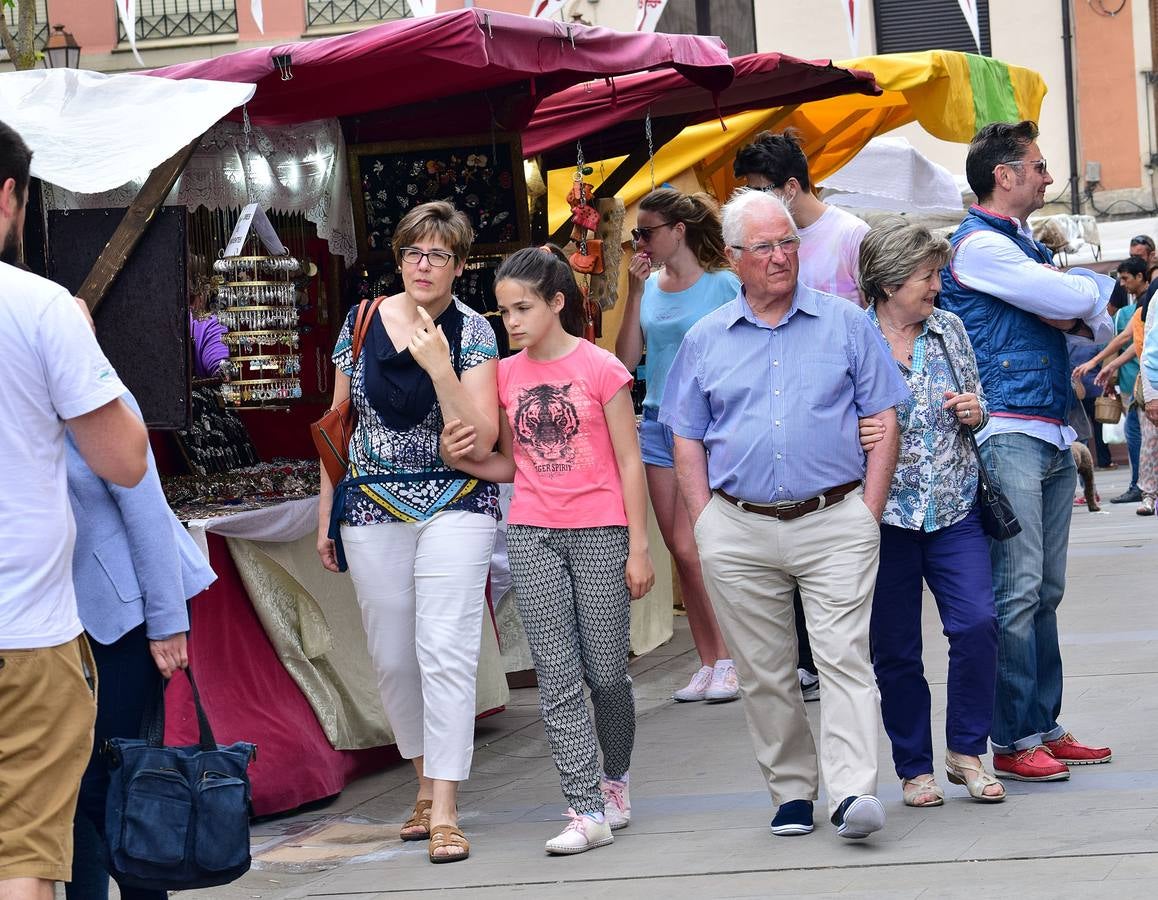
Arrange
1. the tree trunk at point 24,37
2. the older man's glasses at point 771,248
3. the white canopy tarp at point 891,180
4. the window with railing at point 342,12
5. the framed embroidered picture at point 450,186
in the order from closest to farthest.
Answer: the older man's glasses at point 771,248, the framed embroidered picture at point 450,186, the white canopy tarp at point 891,180, the tree trunk at point 24,37, the window with railing at point 342,12

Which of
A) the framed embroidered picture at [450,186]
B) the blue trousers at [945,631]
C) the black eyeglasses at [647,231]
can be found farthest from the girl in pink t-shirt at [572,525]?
the framed embroidered picture at [450,186]

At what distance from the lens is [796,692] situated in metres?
4.89

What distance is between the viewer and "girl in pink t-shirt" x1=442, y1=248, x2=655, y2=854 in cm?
502

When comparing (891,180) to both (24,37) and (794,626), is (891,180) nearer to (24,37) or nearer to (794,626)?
(24,37)

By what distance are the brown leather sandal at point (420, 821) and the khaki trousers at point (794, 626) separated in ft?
3.65

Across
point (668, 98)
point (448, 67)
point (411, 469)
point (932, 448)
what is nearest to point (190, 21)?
point (668, 98)

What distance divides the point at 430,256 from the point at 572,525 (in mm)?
937

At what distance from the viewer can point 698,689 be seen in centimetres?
708

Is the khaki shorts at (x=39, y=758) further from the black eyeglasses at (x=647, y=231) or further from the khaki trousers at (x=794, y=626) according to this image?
the black eyeglasses at (x=647, y=231)

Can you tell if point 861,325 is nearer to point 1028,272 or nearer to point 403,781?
point 1028,272

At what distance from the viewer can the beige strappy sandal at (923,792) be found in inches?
198

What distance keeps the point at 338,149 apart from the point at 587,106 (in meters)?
1.54

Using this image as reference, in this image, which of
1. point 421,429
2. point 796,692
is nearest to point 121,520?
point 421,429

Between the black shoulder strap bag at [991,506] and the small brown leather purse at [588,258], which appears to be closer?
the black shoulder strap bag at [991,506]
